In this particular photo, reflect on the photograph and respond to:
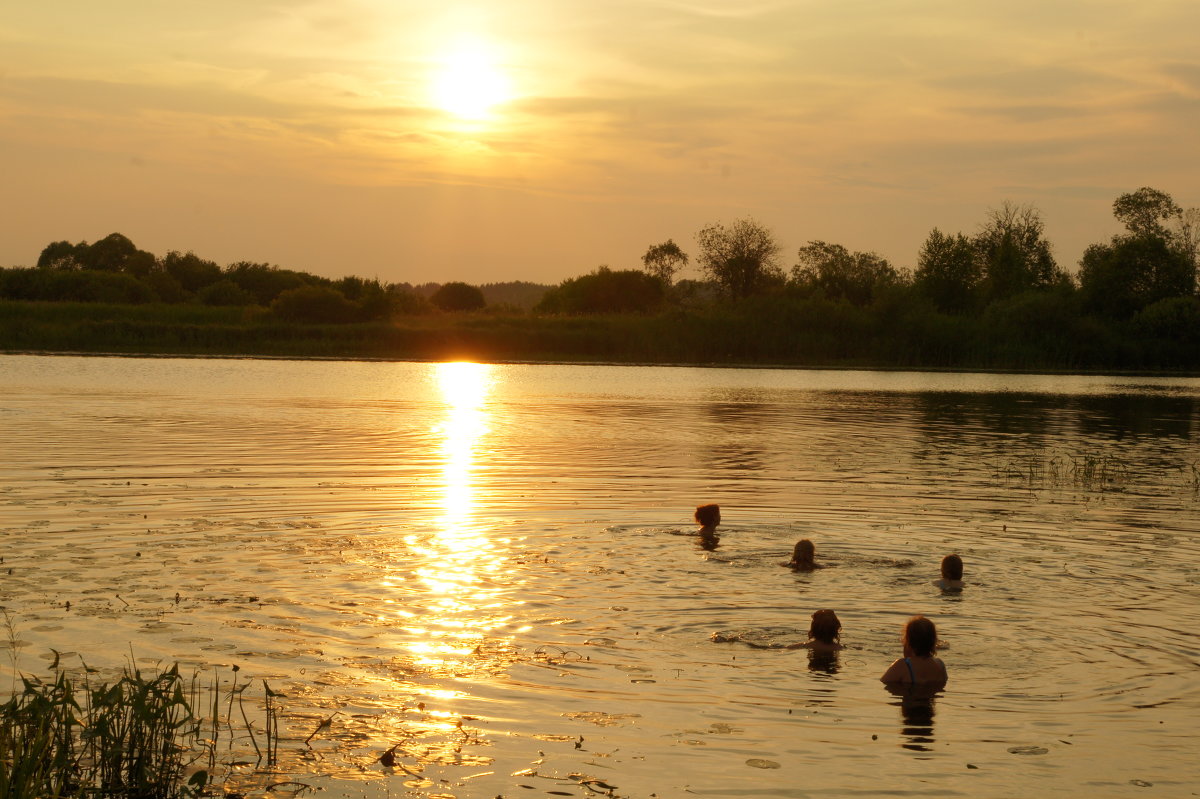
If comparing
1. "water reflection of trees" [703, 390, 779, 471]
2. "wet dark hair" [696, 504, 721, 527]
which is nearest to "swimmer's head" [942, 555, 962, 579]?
"wet dark hair" [696, 504, 721, 527]

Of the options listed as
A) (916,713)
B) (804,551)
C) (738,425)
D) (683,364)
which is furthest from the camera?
(683,364)

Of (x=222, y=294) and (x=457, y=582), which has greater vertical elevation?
(x=222, y=294)

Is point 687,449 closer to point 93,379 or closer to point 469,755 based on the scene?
point 469,755

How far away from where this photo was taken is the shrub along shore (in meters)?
98.9

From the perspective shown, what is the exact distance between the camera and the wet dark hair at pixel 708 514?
19.2 m

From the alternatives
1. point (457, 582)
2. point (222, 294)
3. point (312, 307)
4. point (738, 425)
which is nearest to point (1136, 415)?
point (738, 425)

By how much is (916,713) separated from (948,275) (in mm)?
135704

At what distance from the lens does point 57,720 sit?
28.2 feet

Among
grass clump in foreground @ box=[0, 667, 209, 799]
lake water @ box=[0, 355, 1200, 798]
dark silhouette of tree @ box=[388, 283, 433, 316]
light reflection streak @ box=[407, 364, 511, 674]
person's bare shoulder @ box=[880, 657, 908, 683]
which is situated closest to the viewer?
grass clump in foreground @ box=[0, 667, 209, 799]

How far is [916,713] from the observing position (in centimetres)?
1119

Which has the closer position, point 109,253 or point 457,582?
point 457,582

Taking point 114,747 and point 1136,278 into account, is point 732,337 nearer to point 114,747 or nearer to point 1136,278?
point 1136,278

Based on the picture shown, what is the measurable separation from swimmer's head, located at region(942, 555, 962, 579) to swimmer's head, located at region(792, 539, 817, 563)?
1.82m

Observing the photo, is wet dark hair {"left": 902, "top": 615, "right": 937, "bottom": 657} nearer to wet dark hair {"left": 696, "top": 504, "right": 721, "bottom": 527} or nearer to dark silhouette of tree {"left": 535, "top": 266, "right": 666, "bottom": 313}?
wet dark hair {"left": 696, "top": 504, "right": 721, "bottom": 527}
